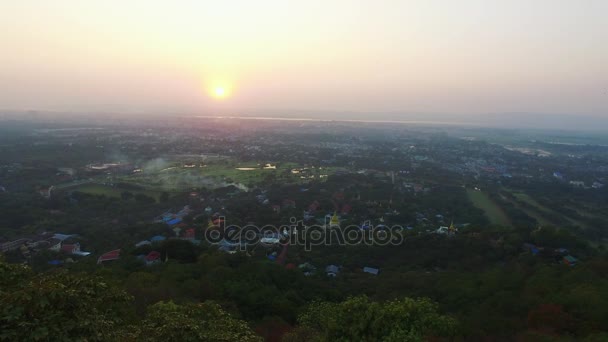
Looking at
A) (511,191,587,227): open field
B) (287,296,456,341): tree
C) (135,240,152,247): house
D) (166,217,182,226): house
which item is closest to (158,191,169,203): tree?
(166,217,182,226): house

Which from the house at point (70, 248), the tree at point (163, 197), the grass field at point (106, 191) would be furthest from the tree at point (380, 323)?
the grass field at point (106, 191)

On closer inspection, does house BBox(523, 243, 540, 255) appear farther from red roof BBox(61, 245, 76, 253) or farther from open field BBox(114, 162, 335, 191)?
red roof BBox(61, 245, 76, 253)

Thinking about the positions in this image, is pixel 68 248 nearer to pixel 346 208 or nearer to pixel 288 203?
pixel 288 203

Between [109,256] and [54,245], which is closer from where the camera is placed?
[109,256]

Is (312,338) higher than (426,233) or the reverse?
higher

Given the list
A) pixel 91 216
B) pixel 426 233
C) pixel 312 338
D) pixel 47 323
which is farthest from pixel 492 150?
pixel 47 323

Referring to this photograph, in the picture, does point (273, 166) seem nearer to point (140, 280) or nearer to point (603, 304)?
point (140, 280)

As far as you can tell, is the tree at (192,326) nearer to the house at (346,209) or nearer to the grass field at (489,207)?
the house at (346,209)

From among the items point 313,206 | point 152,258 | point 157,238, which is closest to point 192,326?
point 152,258
